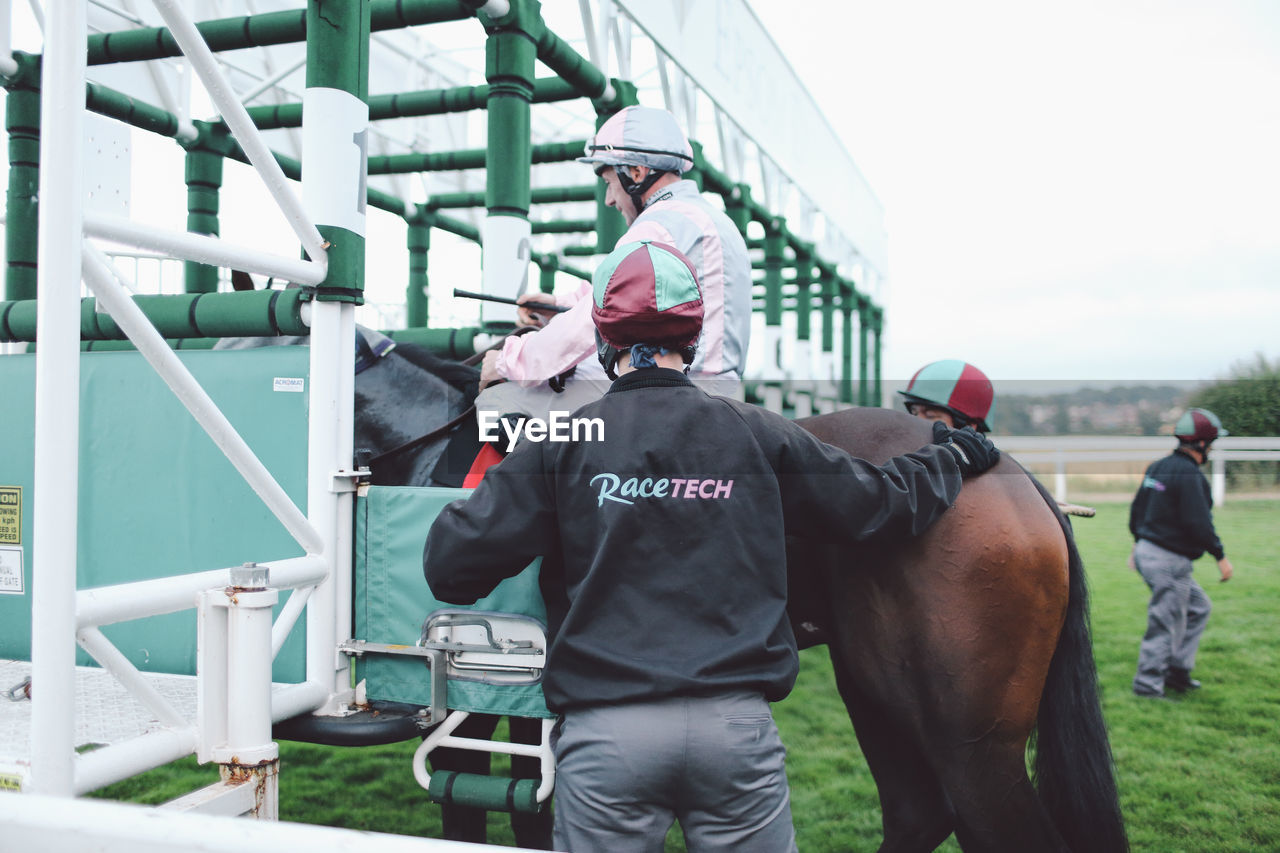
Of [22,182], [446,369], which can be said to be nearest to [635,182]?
[446,369]

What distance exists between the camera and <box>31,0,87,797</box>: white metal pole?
1.49m

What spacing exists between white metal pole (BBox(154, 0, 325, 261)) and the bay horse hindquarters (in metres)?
1.44

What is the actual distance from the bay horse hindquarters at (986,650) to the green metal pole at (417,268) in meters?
6.42

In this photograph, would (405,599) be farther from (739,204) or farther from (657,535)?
(739,204)

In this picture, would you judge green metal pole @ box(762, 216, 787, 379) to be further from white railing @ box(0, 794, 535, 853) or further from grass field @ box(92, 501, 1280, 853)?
white railing @ box(0, 794, 535, 853)

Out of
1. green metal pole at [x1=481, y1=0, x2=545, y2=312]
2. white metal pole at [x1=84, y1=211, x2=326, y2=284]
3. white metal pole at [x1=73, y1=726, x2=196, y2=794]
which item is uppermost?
green metal pole at [x1=481, y1=0, x2=545, y2=312]

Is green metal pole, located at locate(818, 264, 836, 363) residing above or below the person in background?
above

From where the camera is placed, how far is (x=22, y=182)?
4.16 m

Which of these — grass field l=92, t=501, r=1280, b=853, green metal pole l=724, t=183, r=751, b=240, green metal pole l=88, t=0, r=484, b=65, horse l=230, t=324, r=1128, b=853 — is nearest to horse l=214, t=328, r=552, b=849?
horse l=230, t=324, r=1128, b=853

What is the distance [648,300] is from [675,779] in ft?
2.67

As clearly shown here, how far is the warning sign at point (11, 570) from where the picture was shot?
8.38 feet

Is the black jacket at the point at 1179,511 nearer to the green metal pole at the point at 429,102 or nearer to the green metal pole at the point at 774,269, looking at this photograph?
the green metal pole at the point at 429,102

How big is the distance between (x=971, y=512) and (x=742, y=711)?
0.88 meters

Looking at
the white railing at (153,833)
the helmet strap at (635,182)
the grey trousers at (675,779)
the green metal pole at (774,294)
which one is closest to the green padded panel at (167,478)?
the helmet strap at (635,182)
